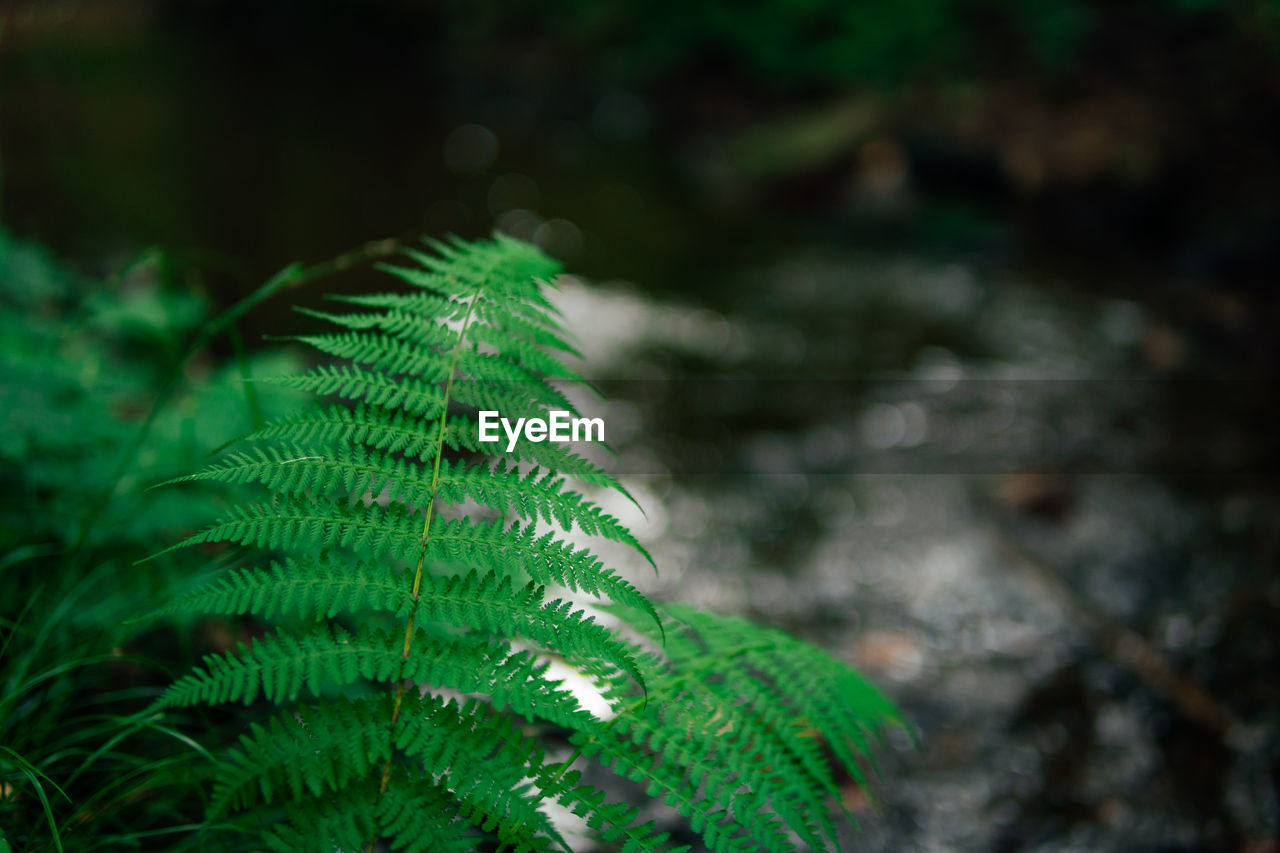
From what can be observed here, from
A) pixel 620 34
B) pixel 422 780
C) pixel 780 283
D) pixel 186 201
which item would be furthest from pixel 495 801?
pixel 620 34

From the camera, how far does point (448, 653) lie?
1.06 meters

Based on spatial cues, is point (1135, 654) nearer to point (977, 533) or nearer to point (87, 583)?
point (977, 533)

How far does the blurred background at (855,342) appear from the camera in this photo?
2.03 metres

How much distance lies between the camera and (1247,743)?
2.32 m

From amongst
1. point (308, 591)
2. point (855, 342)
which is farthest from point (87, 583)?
point (855, 342)

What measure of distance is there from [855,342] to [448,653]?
4618 mm

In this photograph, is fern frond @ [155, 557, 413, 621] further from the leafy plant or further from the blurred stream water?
the blurred stream water

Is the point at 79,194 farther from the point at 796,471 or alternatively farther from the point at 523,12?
the point at 523,12

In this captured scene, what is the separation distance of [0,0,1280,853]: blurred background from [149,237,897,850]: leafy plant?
40cm

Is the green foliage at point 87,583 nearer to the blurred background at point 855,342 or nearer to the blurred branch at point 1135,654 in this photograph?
the blurred background at point 855,342

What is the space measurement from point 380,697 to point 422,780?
0.11 m

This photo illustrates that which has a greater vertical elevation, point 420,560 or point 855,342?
point 855,342

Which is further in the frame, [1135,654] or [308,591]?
[1135,654]

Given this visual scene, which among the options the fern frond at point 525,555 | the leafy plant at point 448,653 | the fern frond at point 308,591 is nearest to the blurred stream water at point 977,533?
the leafy plant at point 448,653
